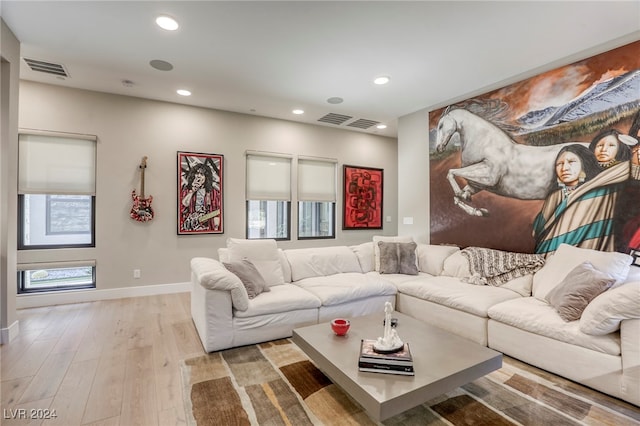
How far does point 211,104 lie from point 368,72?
2497 mm

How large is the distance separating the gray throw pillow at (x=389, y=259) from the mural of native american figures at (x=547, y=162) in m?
0.90

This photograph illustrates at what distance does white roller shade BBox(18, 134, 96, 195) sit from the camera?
3.76 m

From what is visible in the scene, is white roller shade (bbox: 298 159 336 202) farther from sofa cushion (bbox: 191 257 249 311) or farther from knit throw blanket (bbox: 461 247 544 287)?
sofa cushion (bbox: 191 257 249 311)

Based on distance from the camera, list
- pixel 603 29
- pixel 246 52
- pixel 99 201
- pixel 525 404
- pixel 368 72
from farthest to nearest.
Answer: pixel 99 201 < pixel 368 72 < pixel 246 52 < pixel 603 29 < pixel 525 404

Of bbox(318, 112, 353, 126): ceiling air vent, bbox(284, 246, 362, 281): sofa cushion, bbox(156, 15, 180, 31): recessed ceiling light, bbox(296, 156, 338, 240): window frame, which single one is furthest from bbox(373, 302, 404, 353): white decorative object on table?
bbox(318, 112, 353, 126): ceiling air vent

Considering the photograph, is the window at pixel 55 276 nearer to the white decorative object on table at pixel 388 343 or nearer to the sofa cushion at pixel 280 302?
the sofa cushion at pixel 280 302

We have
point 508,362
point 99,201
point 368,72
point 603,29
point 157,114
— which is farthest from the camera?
point 157,114

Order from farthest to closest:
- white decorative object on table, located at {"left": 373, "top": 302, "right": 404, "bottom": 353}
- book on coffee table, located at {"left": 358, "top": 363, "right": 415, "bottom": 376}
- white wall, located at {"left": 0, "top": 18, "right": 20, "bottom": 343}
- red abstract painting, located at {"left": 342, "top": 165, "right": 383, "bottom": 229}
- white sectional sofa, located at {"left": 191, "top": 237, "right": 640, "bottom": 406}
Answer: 1. red abstract painting, located at {"left": 342, "top": 165, "right": 383, "bottom": 229}
2. white wall, located at {"left": 0, "top": 18, "right": 20, "bottom": 343}
3. white sectional sofa, located at {"left": 191, "top": 237, "right": 640, "bottom": 406}
4. white decorative object on table, located at {"left": 373, "top": 302, "right": 404, "bottom": 353}
5. book on coffee table, located at {"left": 358, "top": 363, "right": 415, "bottom": 376}

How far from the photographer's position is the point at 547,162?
10.8 feet

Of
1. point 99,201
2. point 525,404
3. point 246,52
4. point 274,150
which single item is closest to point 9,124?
point 99,201

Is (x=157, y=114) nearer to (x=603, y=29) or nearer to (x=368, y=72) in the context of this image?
(x=368, y=72)

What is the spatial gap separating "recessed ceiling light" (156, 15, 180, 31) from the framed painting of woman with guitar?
7.20 feet

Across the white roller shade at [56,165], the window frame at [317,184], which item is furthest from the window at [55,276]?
the window frame at [317,184]

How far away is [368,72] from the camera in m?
3.47
